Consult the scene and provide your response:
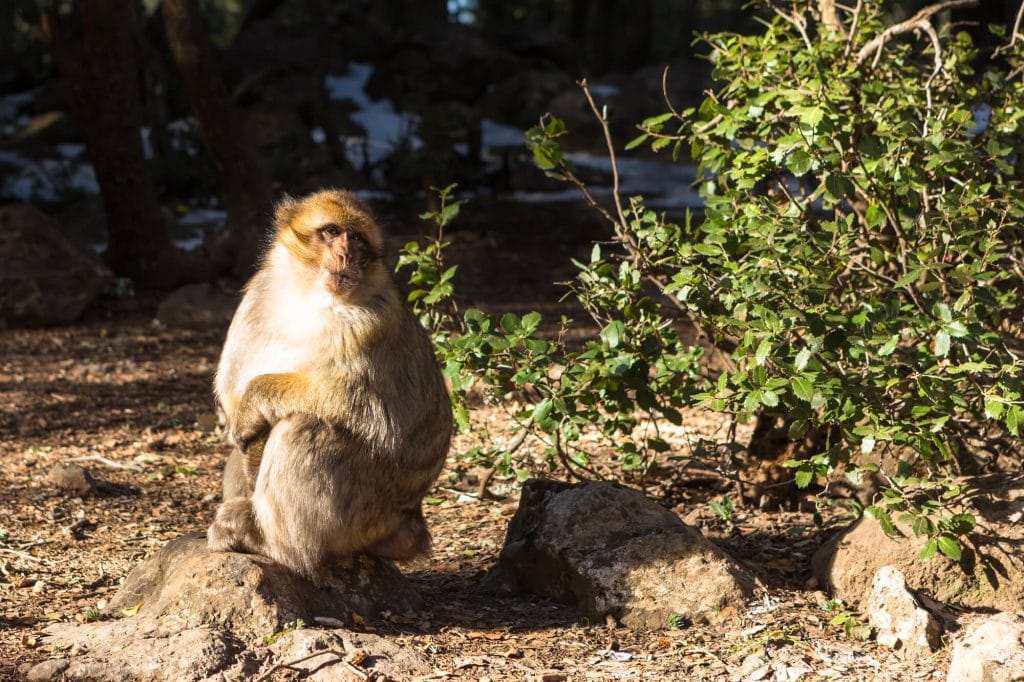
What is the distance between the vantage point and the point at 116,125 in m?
9.87

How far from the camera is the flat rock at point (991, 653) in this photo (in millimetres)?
3429

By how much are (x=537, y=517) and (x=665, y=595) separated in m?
0.66

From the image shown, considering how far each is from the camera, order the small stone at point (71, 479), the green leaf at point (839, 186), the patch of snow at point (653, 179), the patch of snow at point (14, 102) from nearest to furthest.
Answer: the green leaf at point (839, 186), the small stone at point (71, 479), the patch of snow at point (653, 179), the patch of snow at point (14, 102)

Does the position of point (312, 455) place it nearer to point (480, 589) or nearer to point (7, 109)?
point (480, 589)

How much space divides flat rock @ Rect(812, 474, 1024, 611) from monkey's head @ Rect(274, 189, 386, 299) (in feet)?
6.78

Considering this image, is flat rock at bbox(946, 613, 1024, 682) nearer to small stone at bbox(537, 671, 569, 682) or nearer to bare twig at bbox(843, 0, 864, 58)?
small stone at bbox(537, 671, 569, 682)

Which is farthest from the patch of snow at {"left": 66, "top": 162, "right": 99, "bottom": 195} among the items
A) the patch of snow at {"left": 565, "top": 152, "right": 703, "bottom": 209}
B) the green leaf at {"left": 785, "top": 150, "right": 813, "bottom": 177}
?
the green leaf at {"left": 785, "top": 150, "right": 813, "bottom": 177}

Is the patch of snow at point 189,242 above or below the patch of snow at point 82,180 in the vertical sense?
below

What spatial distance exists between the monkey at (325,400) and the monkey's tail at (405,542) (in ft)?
0.22

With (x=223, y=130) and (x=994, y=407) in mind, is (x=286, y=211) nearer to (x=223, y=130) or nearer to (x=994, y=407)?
(x=994, y=407)

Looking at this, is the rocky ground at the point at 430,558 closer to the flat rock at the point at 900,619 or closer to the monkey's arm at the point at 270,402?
the flat rock at the point at 900,619

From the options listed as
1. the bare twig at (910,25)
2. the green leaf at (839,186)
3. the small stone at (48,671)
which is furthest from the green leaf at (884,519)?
the small stone at (48,671)

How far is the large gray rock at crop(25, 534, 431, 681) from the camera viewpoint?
3588 millimetres

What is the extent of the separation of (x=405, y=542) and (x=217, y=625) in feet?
2.44
